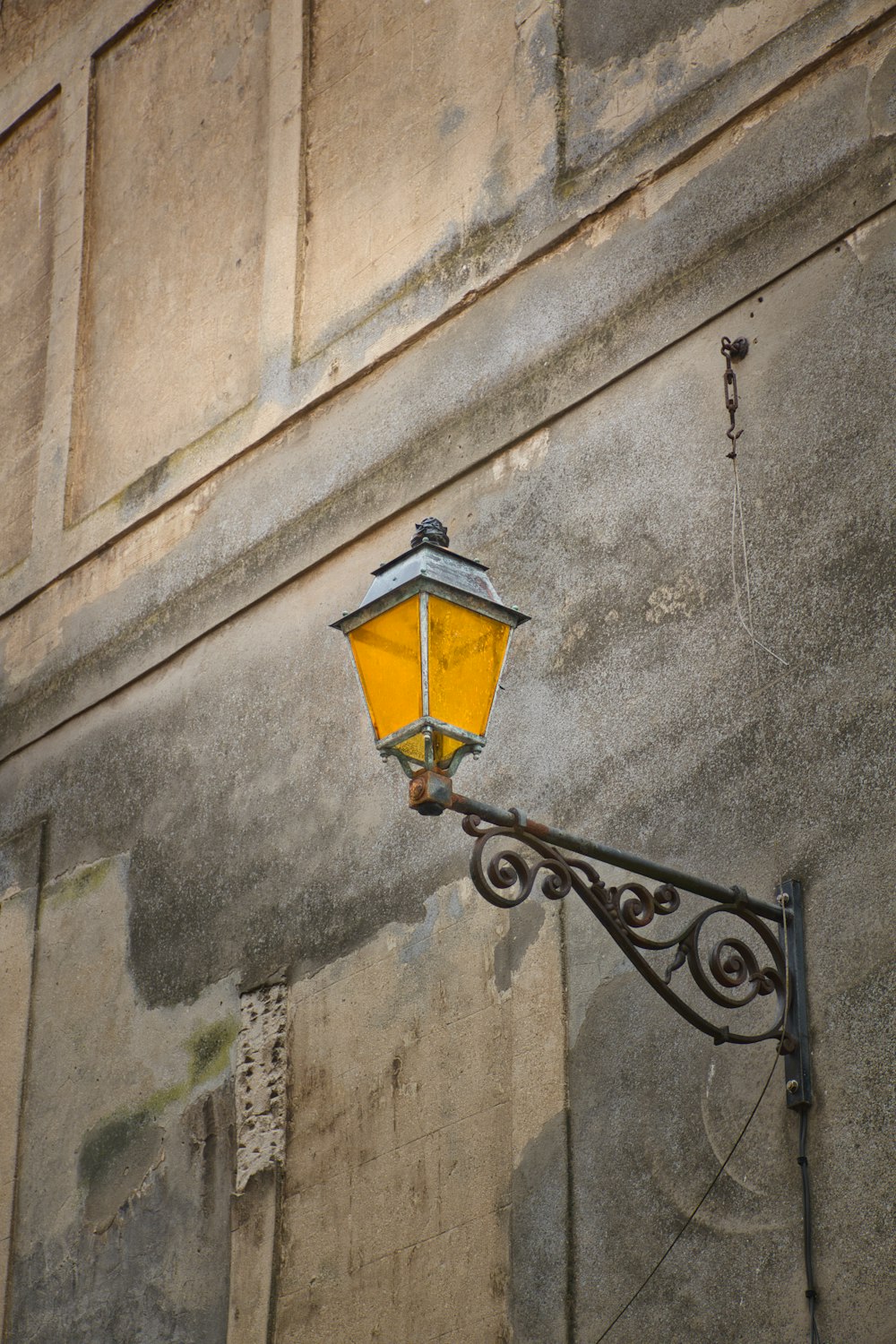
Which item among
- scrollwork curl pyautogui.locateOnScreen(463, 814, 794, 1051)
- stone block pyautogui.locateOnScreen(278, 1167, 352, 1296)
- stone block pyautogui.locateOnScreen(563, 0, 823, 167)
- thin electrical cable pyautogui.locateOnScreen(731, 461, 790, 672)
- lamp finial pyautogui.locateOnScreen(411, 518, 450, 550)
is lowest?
stone block pyautogui.locateOnScreen(278, 1167, 352, 1296)

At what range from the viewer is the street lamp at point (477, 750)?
5344 mm

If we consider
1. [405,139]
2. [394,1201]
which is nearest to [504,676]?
[394,1201]

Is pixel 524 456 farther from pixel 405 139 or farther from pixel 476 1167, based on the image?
pixel 476 1167

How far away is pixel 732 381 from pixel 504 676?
1316 millimetres

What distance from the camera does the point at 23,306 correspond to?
11148mm

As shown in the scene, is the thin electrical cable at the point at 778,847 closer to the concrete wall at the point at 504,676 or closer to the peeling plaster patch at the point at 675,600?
the concrete wall at the point at 504,676

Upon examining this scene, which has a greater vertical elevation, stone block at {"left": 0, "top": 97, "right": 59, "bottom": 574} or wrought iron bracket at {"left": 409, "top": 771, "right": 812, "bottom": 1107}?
stone block at {"left": 0, "top": 97, "right": 59, "bottom": 574}

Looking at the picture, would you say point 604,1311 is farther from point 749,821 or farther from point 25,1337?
point 25,1337

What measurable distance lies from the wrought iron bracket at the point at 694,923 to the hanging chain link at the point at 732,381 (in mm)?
1524

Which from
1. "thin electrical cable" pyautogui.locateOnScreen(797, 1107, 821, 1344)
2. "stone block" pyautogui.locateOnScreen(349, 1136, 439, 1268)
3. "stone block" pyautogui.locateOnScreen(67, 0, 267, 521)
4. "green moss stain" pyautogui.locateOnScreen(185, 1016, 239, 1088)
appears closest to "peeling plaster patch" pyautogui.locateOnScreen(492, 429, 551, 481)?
"stone block" pyautogui.locateOnScreen(67, 0, 267, 521)

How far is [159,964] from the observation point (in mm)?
8523

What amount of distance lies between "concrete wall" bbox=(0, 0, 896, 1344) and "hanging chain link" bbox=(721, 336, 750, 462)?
0.04 meters

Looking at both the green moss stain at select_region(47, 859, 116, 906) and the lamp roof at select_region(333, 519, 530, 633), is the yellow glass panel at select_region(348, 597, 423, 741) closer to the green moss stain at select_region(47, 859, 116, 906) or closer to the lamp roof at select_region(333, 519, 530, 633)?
the lamp roof at select_region(333, 519, 530, 633)

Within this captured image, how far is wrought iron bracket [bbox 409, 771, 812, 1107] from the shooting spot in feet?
17.6
